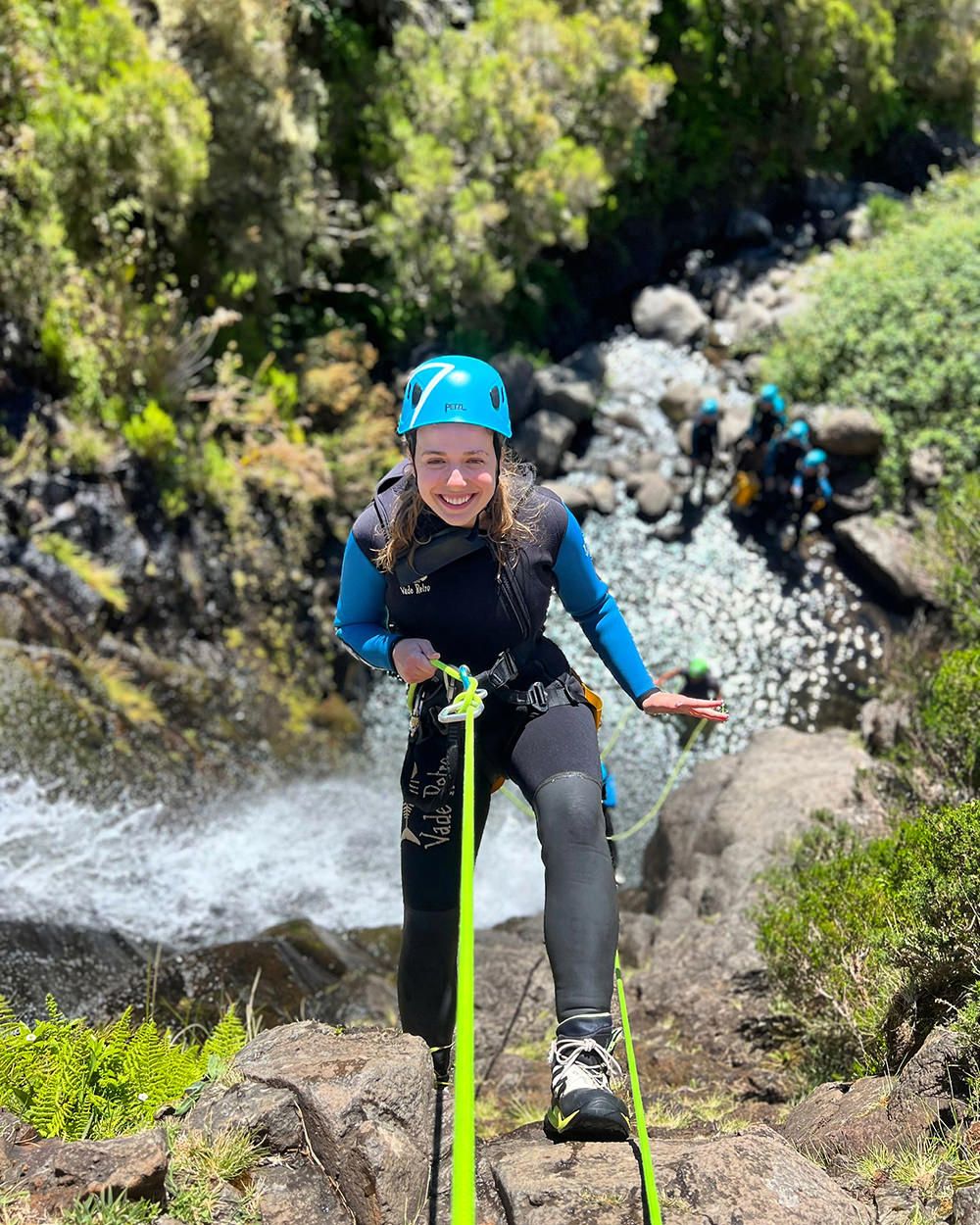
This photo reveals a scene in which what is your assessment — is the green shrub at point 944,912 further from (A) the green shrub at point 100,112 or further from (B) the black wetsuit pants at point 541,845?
(A) the green shrub at point 100,112

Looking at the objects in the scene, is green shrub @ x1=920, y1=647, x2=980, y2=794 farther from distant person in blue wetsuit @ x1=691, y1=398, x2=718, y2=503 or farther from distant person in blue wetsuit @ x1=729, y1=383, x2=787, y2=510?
distant person in blue wetsuit @ x1=691, y1=398, x2=718, y2=503

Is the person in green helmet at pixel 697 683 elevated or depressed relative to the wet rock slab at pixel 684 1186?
elevated

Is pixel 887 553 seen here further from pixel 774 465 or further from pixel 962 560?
pixel 962 560

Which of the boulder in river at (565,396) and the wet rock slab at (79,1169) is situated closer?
the wet rock slab at (79,1169)

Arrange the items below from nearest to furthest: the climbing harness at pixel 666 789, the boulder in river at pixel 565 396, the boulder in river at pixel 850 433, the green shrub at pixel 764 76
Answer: the climbing harness at pixel 666 789, the boulder in river at pixel 850 433, the boulder in river at pixel 565 396, the green shrub at pixel 764 76

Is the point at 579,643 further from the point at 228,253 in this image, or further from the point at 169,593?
the point at 228,253

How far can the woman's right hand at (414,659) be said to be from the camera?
9.22ft

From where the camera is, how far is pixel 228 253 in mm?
10562

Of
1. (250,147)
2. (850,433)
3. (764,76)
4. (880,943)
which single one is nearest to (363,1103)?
(880,943)

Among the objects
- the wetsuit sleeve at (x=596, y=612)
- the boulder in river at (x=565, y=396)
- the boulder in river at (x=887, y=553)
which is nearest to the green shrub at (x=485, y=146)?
the boulder in river at (x=565, y=396)

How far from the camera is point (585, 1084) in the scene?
241cm

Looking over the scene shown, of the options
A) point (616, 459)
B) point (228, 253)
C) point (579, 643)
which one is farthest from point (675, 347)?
point (228, 253)

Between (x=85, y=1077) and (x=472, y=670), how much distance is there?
1461 millimetres

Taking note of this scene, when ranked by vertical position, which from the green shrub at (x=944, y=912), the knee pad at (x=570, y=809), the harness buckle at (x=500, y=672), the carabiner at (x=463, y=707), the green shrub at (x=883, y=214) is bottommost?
the green shrub at (x=944, y=912)
